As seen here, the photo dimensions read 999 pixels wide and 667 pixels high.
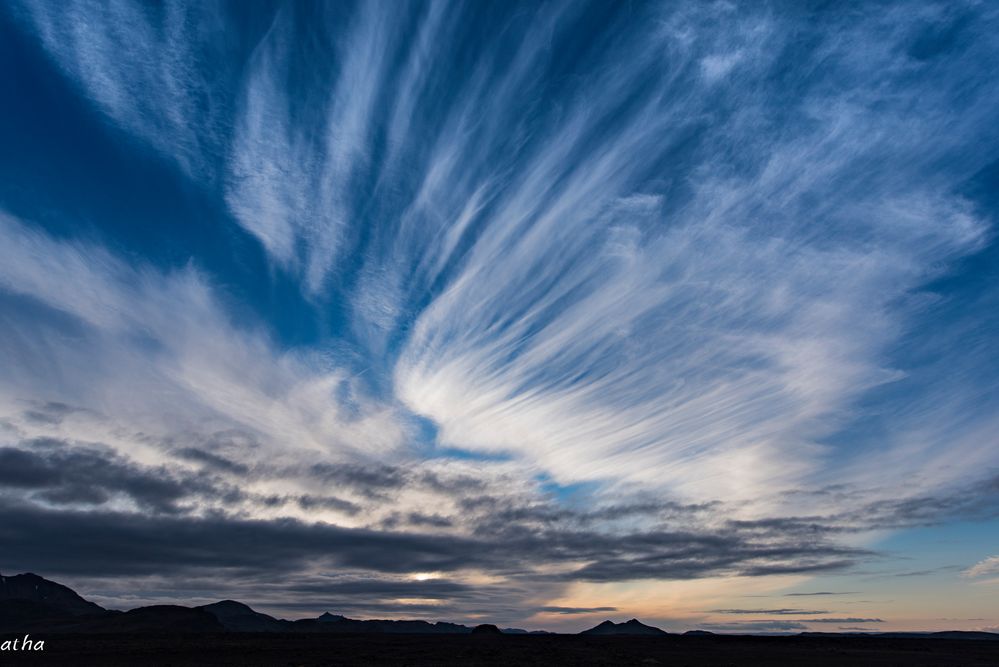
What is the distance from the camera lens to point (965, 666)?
79.1 metres

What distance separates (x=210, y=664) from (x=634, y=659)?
55704 millimetres

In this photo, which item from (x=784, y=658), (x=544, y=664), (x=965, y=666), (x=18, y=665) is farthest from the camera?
(x=784, y=658)

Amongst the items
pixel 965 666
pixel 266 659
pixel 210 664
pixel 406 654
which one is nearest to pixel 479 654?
pixel 406 654

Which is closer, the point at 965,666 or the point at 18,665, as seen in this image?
the point at 18,665

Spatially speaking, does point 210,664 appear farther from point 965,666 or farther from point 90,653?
point 965,666

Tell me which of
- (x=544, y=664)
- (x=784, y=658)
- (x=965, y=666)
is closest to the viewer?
(x=544, y=664)

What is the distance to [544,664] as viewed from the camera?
241 feet

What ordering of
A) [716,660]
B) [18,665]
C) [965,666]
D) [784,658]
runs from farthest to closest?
1. [784,658]
2. [716,660]
3. [965,666]
4. [18,665]

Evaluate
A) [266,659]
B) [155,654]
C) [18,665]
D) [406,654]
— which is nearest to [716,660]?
[406,654]

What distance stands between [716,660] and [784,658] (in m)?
19.2

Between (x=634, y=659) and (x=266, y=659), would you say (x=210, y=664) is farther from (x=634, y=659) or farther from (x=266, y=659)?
(x=634, y=659)

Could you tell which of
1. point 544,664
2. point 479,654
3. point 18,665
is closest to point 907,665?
point 544,664

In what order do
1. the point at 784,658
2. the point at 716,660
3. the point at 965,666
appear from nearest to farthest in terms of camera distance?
the point at 965,666 → the point at 716,660 → the point at 784,658

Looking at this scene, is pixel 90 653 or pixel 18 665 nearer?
pixel 18 665
